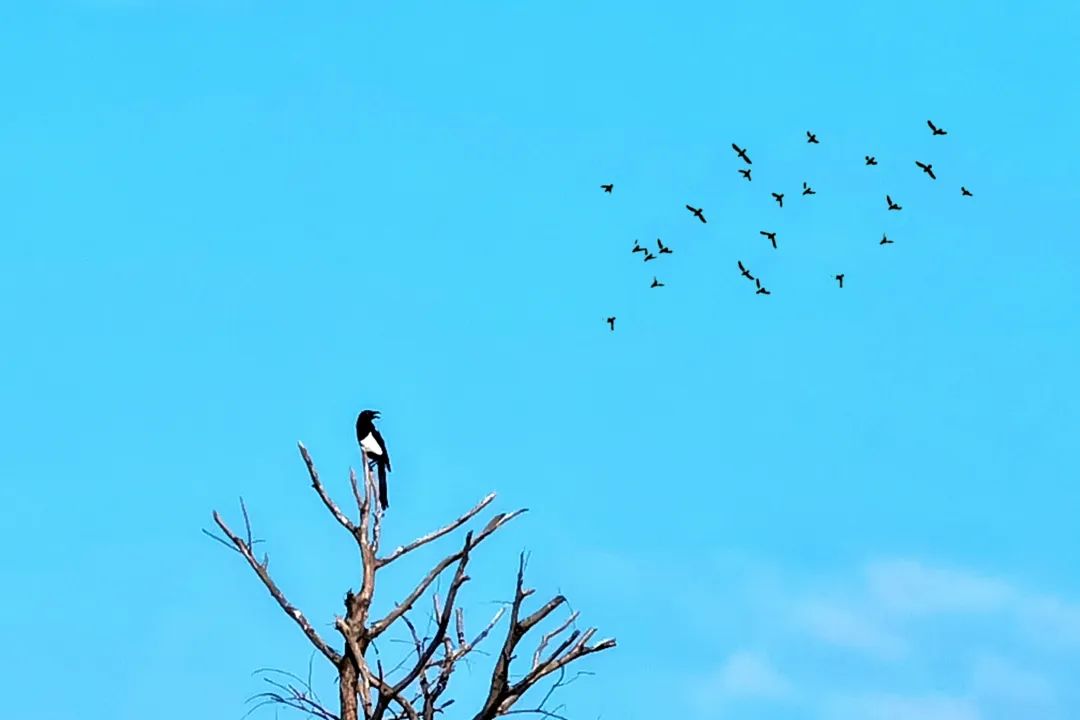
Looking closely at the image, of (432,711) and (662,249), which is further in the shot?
(662,249)

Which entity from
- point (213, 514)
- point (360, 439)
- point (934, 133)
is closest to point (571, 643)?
point (213, 514)

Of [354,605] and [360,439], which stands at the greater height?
[360,439]

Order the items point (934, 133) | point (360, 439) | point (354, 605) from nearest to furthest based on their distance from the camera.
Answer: point (354, 605) < point (360, 439) < point (934, 133)

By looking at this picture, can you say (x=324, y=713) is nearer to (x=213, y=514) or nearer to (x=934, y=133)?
(x=213, y=514)

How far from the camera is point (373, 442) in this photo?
23.6m

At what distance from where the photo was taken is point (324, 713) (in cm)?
1538

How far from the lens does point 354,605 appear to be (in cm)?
1535

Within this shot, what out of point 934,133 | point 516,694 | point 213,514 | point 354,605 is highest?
point 934,133

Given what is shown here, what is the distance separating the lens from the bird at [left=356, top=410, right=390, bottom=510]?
22.4 meters

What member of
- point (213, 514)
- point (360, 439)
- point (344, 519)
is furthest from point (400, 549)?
point (360, 439)

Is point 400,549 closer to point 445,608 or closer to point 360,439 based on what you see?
point 445,608

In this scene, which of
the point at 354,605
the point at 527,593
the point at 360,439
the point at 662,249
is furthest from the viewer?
the point at 662,249

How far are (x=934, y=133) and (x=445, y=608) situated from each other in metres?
19.6

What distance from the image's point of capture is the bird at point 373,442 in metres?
22.4
